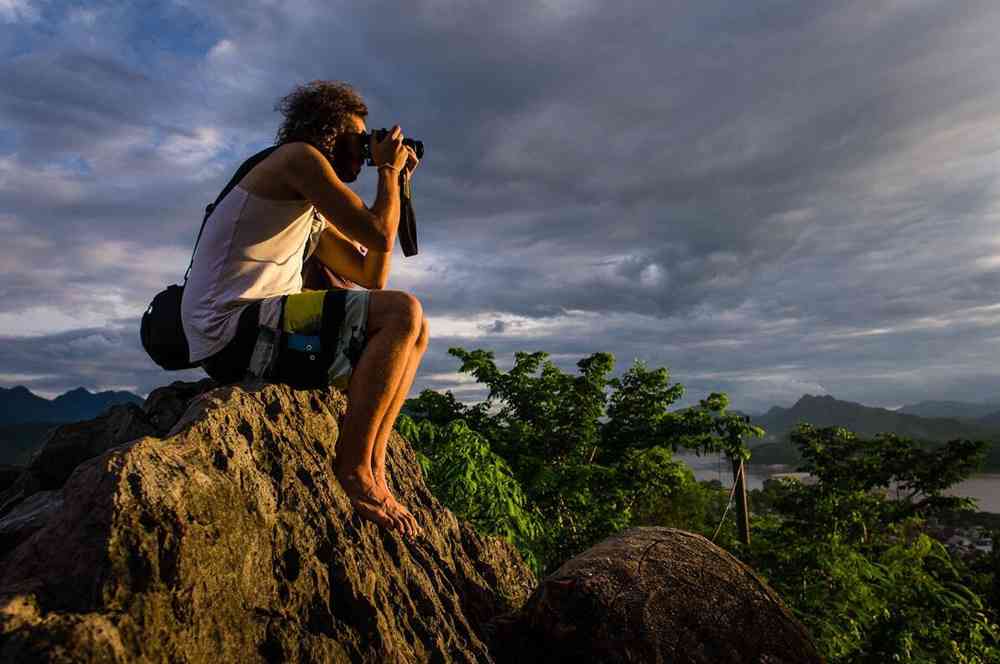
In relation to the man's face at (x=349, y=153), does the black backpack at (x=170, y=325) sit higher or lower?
lower

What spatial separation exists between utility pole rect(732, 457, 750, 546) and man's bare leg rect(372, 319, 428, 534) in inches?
483

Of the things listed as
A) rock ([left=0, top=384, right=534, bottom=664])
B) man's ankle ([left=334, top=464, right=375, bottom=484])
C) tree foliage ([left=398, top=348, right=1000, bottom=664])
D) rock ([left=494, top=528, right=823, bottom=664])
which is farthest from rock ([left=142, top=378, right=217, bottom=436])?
tree foliage ([left=398, top=348, right=1000, bottom=664])

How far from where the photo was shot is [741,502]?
15.8m

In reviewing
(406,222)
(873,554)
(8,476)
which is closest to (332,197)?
(406,222)

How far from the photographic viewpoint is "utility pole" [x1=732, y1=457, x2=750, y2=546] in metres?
15.3

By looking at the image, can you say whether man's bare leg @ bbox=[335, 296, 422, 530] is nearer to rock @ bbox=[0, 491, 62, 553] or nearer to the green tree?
rock @ bbox=[0, 491, 62, 553]

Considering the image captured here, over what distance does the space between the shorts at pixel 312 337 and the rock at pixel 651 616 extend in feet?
5.27

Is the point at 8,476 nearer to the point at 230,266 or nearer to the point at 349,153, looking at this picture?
the point at 230,266

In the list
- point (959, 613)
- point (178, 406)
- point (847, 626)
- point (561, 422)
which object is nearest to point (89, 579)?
point (178, 406)

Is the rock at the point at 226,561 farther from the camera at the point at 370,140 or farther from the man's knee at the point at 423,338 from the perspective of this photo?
the camera at the point at 370,140

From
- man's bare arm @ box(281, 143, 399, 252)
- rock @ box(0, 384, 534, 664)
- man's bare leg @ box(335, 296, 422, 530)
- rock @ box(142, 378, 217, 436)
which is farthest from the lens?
rock @ box(142, 378, 217, 436)

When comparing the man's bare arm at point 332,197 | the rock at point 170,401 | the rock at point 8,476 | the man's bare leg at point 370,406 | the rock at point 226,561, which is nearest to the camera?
the rock at point 226,561

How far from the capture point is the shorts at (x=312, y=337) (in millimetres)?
3533

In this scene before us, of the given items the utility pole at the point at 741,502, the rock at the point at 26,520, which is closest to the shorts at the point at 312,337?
the rock at the point at 26,520
